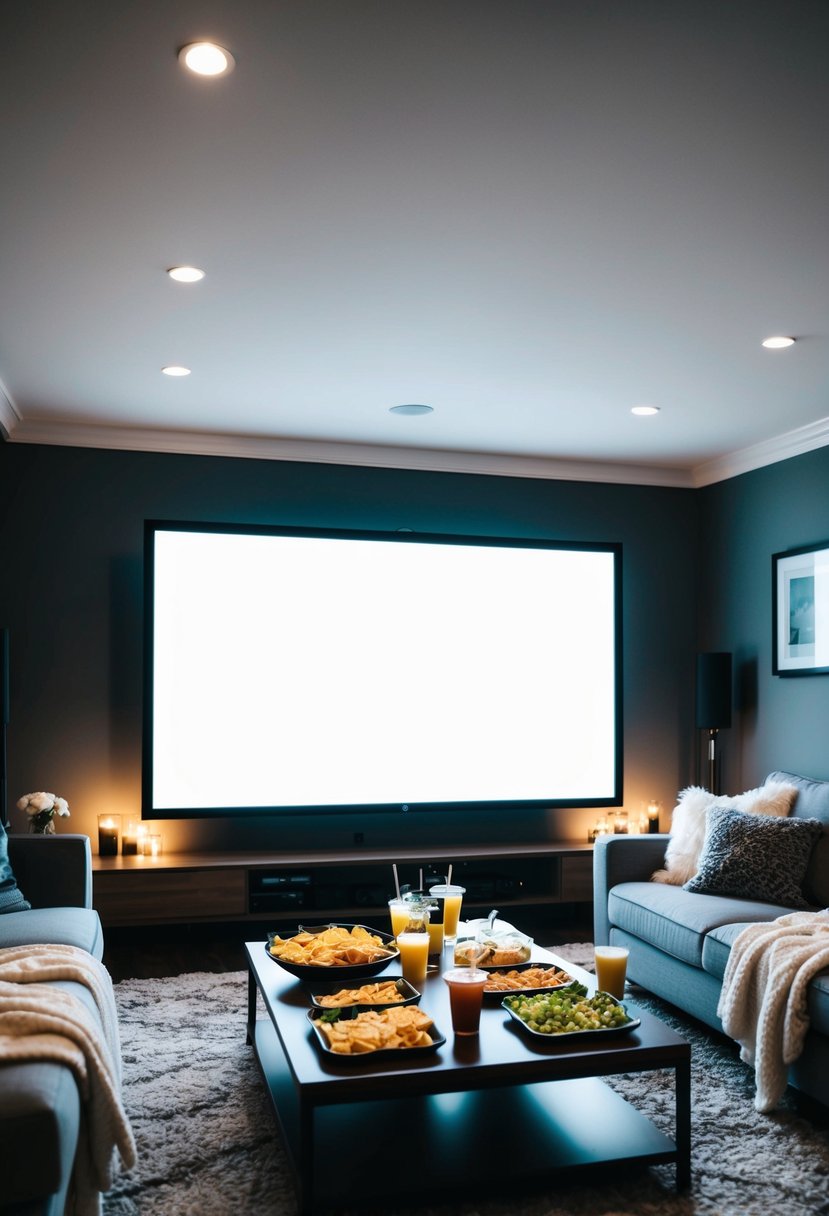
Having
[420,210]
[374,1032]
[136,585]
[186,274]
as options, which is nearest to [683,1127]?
[374,1032]

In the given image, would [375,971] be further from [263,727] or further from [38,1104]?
[263,727]

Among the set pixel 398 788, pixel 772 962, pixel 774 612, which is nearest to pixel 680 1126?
pixel 772 962

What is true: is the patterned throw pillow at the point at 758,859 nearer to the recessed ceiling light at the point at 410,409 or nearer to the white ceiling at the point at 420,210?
the white ceiling at the point at 420,210

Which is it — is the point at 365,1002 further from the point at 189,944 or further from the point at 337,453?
the point at 337,453

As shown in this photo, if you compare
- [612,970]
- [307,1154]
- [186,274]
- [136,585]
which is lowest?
[307,1154]

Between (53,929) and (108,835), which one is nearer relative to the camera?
(53,929)

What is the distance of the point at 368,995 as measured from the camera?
2.70 metres

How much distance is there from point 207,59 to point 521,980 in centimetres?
242

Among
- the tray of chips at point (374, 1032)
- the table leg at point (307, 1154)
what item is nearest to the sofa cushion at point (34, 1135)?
the table leg at point (307, 1154)

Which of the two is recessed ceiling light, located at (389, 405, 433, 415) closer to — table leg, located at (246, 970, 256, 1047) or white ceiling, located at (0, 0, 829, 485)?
white ceiling, located at (0, 0, 829, 485)

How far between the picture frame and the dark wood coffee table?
8.79ft

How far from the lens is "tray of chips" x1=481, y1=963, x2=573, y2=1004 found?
A: 2.77 meters

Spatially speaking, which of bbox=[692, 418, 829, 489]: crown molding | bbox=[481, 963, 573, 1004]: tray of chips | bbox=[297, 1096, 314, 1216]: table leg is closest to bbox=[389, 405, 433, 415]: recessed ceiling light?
bbox=[692, 418, 829, 489]: crown molding

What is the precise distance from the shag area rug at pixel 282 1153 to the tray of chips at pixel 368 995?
14.7 inches
